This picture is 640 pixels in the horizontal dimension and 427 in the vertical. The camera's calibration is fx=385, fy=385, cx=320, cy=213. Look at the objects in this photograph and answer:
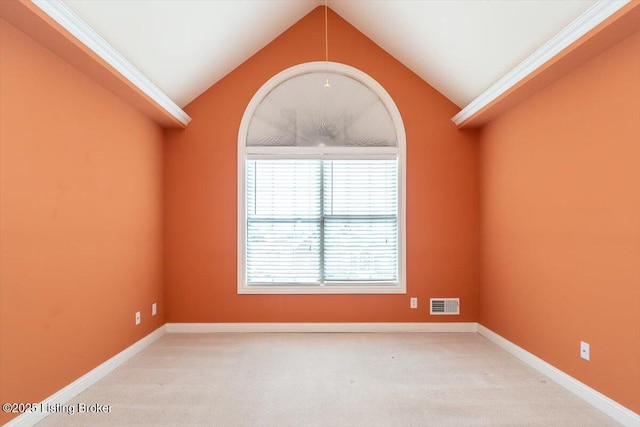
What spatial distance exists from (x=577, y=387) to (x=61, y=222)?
3.97 metres

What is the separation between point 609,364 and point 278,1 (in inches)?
168

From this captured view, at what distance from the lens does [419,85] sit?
470cm

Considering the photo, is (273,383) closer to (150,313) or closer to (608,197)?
(150,313)

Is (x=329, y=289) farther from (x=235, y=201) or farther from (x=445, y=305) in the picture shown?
(x=235, y=201)

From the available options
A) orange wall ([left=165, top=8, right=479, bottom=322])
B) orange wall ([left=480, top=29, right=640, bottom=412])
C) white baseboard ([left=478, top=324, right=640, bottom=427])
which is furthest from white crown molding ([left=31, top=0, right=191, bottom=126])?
white baseboard ([left=478, top=324, right=640, bottom=427])

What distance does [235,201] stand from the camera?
462cm

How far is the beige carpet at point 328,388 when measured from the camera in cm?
253

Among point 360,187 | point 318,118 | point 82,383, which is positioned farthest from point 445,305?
point 82,383

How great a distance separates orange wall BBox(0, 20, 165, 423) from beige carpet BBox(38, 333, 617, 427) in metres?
0.39

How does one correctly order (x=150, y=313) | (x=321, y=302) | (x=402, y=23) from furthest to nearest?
(x=321, y=302)
(x=150, y=313)
(x=402, y=23)

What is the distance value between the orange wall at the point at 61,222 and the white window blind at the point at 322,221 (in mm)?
1368

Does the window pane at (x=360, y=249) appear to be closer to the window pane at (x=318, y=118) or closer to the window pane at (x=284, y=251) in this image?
the window pane at (x=284, y=251)

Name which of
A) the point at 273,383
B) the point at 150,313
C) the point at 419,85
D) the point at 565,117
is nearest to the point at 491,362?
the point at 273,383

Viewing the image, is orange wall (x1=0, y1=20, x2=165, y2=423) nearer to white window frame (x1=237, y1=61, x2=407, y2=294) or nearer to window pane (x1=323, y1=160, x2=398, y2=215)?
white window frame (x1=237, y1=61, x2=407, y2=294)
